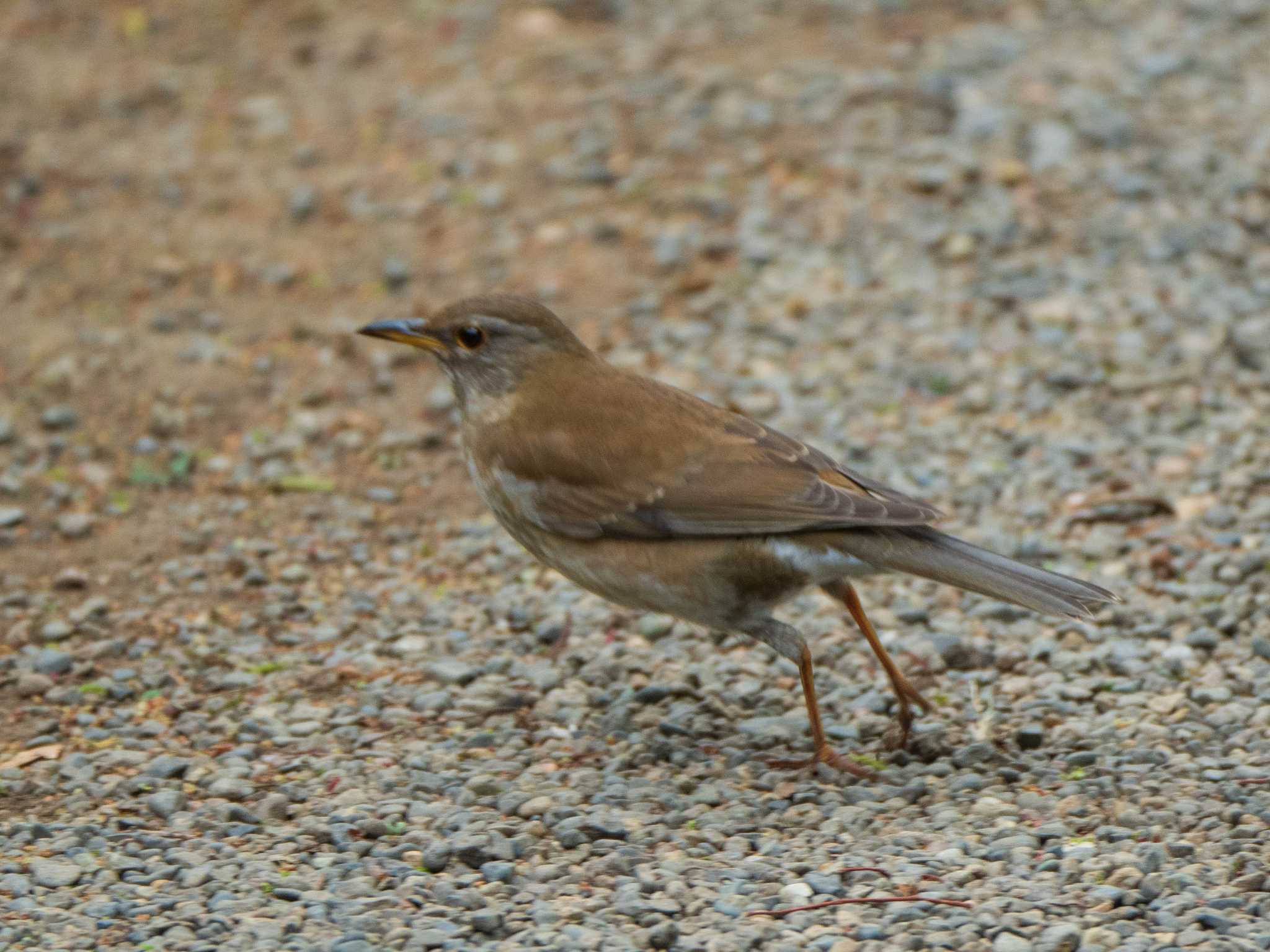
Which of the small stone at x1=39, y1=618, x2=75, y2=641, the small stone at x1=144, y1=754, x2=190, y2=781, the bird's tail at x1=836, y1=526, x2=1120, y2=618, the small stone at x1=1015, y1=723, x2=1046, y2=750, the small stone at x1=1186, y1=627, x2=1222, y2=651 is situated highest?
the bird's tail at x1=836, y1=526, x2=1120, y2=618

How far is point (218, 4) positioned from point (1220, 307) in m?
7.59

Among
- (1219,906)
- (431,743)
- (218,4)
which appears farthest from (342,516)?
(218,4)

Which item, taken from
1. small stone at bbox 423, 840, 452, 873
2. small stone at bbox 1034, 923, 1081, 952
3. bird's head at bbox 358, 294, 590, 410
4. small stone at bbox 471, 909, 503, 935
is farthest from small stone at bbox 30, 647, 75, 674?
small stone at bbox 1034, 923, 1081, 952

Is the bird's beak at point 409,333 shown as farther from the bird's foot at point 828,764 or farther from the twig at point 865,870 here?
the twig at point 865,870

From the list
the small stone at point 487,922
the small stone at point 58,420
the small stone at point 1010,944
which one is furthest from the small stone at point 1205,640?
the small stone at point 58,420

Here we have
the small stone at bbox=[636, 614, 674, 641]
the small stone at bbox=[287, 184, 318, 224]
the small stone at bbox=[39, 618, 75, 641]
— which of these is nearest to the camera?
the small stone at bbox=[39, 618, 75, 641]

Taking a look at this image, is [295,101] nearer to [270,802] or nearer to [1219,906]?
[270,802]

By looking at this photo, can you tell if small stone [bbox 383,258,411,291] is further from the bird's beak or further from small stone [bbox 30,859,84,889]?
small stone [bbox 30,859,84,889]

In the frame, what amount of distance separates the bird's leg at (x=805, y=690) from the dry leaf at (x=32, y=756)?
2442 mm

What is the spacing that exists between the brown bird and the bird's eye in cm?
2

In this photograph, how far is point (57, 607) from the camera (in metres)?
7.00

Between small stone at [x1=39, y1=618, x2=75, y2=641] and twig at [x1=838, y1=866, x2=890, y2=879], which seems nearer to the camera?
twig at [x1=838, y1=866, x2=890, y2=879]

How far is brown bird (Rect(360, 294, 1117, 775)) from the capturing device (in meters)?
5.70

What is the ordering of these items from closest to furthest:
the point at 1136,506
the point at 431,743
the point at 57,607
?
the point at 431,743 < the point at 57,607 < the point at 1136,506
